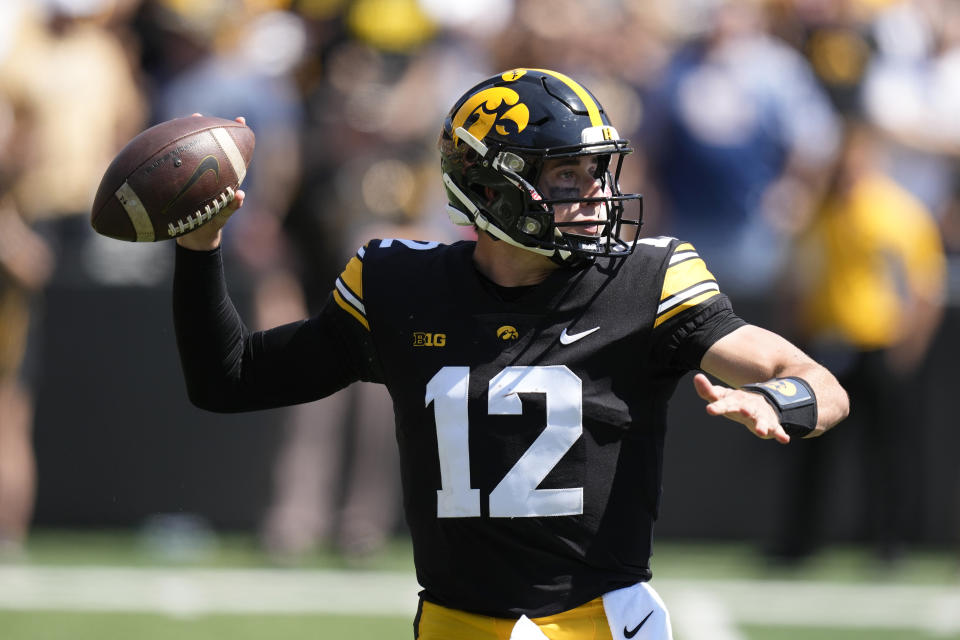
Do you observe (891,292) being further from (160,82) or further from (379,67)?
(160,82)

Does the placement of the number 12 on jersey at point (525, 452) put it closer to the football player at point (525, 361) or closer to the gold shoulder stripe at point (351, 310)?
the football player at point (525, 361)

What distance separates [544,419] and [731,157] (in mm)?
5214

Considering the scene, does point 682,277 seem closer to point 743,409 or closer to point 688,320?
point 688,320

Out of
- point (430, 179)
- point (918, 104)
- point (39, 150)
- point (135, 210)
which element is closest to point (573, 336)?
point (135, 210)

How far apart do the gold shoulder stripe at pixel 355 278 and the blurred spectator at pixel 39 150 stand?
178 inches

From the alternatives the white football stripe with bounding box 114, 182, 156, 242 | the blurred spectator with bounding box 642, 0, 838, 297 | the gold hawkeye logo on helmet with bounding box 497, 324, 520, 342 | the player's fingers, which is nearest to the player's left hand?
the gold hawkeye logo on helmet with bounding box 497, 324, 520, 342

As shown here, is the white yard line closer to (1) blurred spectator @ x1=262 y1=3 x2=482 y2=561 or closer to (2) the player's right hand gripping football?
(1) blurred spectator @ x1=262 y1=3 x2=482 y2=561

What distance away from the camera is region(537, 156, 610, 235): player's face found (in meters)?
3.23

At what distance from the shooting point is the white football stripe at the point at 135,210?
3291 millimetres

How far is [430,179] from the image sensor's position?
299 inches

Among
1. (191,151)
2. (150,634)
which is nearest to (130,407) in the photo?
(150,634)

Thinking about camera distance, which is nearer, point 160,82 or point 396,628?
point 396,628

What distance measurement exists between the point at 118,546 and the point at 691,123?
3.88 m

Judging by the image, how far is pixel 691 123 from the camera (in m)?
8.09
